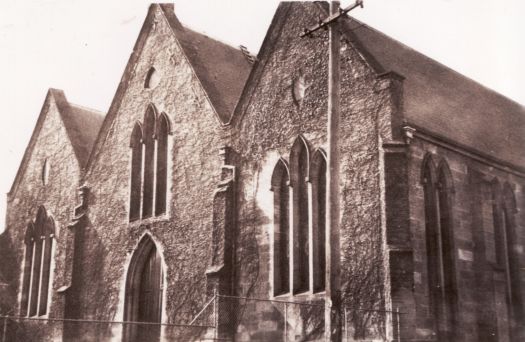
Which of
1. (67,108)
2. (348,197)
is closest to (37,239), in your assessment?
(67,108)

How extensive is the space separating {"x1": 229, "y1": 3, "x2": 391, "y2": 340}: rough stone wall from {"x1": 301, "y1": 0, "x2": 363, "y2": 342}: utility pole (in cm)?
325

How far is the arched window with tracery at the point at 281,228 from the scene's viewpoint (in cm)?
1939

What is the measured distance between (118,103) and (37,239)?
6659mm

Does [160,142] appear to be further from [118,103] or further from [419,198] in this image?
[419,198]

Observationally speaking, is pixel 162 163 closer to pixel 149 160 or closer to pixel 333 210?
pixel 149 160

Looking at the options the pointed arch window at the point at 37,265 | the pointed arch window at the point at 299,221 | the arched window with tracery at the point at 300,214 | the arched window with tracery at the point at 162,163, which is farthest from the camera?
the pointed arch window at the point at 37,265

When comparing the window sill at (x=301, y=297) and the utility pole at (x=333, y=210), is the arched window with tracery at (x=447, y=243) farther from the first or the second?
the utility pole at (x=333, y=210)

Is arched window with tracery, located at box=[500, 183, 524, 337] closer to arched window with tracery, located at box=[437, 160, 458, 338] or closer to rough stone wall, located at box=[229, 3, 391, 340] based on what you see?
arched window with tracery, located at box=[437, 160, 458, 338]

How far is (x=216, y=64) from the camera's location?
25.9 meters

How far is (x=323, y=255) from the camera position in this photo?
1859 centimetres

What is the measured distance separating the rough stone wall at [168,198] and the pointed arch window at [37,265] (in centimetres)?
268

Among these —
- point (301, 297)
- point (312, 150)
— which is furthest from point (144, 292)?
point (312, 150)

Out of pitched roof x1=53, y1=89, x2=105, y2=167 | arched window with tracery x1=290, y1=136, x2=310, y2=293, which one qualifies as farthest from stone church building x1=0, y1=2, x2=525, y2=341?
pitched roof x1=53, y1=89, x2=105, y2=167

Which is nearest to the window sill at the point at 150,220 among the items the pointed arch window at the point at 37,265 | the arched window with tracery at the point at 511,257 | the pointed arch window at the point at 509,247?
the pointed arch window at the point at 37,265
